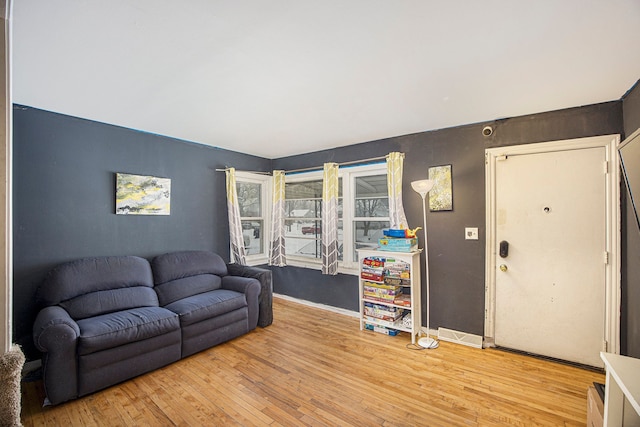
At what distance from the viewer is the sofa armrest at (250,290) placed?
3.26 meters

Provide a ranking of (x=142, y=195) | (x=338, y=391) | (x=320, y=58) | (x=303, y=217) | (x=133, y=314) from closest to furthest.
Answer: (x=320, y=58), (x=338, y=391), (x=133, y=314), (x=142, y=195), (x=303, y=217)

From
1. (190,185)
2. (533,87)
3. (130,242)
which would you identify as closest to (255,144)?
(190,185)

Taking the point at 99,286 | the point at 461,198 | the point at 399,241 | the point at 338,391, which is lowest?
the point at 338,391

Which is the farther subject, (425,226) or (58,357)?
(425,226)

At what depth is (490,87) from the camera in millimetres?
2141

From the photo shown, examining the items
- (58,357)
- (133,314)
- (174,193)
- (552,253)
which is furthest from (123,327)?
(552,253)

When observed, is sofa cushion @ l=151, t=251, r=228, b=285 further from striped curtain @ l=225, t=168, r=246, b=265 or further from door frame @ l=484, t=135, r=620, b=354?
door frame @ l=484, t=135, r=620, b=354

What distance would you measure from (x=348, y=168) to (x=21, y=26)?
3.10 m

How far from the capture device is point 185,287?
3.11 meters

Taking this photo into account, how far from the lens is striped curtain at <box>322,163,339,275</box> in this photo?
12.4 ft

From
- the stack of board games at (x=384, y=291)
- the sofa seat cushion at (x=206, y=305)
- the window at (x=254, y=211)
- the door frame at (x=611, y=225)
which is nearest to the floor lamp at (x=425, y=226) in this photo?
Answer: the stack of board games at (x=384, y=291)

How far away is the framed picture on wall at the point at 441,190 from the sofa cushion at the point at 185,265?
8.87 feet

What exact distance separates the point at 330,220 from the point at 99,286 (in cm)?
257

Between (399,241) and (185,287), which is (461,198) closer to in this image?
(399,241)
